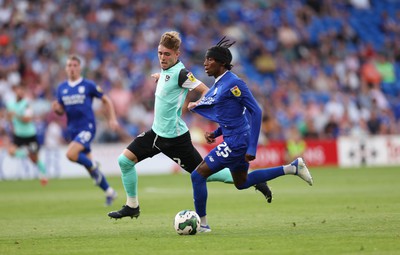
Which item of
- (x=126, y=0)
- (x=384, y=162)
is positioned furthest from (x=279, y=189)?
(x=126, y=0)

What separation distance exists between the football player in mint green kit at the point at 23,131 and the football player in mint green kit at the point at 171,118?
11113 millimetres

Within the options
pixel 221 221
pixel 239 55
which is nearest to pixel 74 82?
pixel 221 221

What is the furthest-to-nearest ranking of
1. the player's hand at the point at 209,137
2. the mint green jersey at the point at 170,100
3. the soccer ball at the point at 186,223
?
the mint green jersey at the point at 170,100, the player's hand at the point at 209,137, the soccer ball at the point at 186,223

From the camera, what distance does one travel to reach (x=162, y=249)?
9086 millimetres

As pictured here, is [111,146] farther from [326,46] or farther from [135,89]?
[326,46]

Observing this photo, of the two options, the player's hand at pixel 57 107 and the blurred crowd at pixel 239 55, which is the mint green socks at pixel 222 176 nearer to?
the player's hand at pixel 57 107

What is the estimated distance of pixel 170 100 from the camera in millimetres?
11391

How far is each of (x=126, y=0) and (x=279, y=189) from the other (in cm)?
1467

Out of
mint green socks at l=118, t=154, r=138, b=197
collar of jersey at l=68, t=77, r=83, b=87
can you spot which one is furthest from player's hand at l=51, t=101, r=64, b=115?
mint green socks at l=118, t=154, r=138, b=197

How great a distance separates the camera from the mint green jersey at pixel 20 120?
2242 centimetres

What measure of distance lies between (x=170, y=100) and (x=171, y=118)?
0.82 feet

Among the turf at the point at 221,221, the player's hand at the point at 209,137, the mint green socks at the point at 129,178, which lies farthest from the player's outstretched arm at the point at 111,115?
the player's hand at the point at 209,137

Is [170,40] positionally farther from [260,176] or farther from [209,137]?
[260,176]

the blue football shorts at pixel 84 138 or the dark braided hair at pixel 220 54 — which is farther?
the blue football shorts at pixel 84 138
